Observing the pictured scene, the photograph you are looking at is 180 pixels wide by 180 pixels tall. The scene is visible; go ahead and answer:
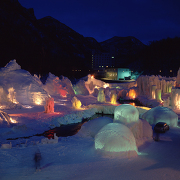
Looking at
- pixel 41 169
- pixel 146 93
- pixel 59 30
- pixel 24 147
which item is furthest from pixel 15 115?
pixel 59 30

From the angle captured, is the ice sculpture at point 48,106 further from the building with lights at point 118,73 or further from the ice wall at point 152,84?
the building with lights at point 118,73

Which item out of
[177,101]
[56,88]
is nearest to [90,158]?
[177,101]

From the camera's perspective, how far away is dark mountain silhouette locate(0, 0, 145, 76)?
5969cm

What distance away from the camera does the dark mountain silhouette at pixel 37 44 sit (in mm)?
59688

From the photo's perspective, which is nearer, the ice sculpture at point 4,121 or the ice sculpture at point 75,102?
the ice sculpture at point 4,121

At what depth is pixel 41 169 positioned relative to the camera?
10.0 metres

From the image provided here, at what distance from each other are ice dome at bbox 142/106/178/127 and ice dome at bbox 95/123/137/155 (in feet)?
31.0

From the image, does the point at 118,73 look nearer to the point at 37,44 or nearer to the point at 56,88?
the point at 37,44

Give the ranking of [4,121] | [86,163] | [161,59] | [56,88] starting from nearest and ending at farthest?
[86,163] → [4,121] → [56,88] → [161,59]

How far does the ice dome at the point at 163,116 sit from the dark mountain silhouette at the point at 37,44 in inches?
1603

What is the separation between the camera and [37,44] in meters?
80.9

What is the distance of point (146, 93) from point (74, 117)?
24814mm

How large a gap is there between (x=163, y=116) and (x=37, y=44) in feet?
230

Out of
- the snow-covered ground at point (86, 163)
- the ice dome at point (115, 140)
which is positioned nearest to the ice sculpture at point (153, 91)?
the snow-covered ground at point (86, 163)
